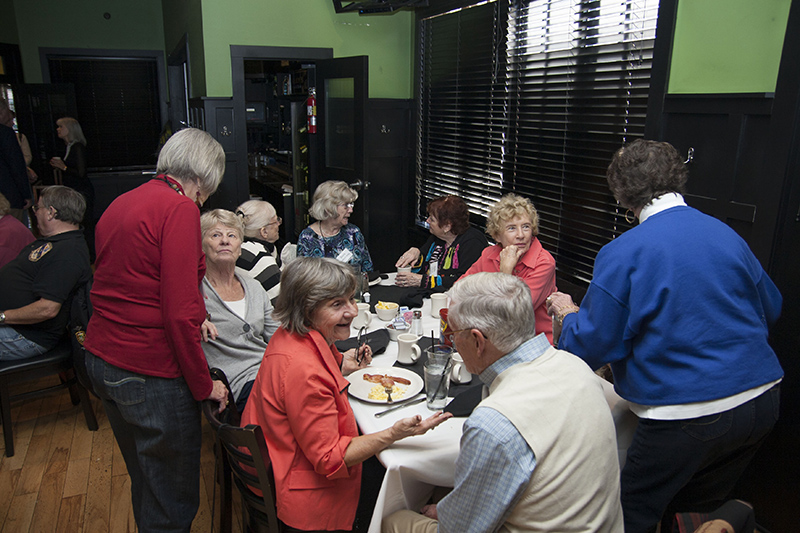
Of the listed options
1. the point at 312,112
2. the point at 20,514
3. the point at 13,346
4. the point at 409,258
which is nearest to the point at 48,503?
the point at 20,514

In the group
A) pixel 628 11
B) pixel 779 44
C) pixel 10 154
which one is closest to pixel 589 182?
pixel 628 11

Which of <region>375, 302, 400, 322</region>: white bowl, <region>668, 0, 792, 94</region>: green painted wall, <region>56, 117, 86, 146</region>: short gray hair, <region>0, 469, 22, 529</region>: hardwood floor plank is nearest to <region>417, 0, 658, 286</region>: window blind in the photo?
<region>668, 0, 792, 94</region>: green painted wall

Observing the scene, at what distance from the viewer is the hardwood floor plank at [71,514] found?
2523mm

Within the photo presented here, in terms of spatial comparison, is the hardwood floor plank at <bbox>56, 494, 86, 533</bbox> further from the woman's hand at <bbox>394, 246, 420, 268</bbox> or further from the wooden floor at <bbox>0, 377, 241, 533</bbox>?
the woman's hand at <bbox>394, 246, 420, 268</bbox>

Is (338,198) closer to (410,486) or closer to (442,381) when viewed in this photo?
(442,381)

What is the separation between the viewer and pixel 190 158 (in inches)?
79.5

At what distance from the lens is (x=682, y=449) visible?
1599 mm

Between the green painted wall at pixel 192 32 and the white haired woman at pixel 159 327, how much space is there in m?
3.33

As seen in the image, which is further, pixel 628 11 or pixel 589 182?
pixel 589 182

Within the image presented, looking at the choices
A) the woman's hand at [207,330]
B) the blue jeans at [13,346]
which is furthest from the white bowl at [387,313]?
the blue jeans at [13,346]

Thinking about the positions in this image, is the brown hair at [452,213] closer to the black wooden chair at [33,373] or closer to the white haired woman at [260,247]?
the white haired woman at [260,247]

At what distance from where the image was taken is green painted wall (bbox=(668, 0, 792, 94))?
221cm

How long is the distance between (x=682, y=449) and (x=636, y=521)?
0.92 feet

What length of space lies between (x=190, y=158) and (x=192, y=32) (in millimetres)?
4096
